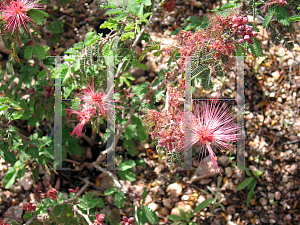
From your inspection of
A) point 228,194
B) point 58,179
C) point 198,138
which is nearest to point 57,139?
point 58,179

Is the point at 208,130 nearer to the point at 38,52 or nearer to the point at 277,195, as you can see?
the point at 38,52

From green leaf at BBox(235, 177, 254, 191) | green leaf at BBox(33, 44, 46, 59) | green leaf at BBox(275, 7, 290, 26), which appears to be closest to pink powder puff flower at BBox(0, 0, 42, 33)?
green leaf at BBox(33, 44, 46, 59)

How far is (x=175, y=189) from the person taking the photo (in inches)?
104

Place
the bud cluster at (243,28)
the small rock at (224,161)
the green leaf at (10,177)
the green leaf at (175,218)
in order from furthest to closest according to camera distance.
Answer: the small rock at (224,161) < the green leaf at (175,218) < the green leaf at (10,177) < the bud cluster at (243,28)

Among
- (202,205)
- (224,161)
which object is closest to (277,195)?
(224,161)

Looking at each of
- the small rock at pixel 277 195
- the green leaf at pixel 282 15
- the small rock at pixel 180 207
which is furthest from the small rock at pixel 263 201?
the green leaf at pixel 282 15

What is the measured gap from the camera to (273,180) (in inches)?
106

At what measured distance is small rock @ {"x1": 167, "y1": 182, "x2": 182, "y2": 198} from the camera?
264 cm

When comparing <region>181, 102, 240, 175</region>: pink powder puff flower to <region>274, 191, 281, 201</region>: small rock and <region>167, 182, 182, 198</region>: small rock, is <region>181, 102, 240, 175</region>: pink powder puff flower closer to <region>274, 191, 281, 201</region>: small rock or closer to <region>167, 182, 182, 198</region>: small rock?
<region>167, 182, 182, 198</region>: small rock

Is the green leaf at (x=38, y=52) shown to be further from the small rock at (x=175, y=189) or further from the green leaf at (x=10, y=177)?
the small rock at (x=175, y=189)

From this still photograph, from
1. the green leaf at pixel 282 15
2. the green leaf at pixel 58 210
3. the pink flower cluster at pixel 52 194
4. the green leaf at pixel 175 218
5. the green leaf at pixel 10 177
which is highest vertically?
the green leaf at pixel 282 15

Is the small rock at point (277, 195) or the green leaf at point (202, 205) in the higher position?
the small rock at point (277, 195)

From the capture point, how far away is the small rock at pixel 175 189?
8.65 feet

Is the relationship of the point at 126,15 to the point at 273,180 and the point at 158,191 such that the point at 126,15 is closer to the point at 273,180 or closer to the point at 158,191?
the point at 158,191
